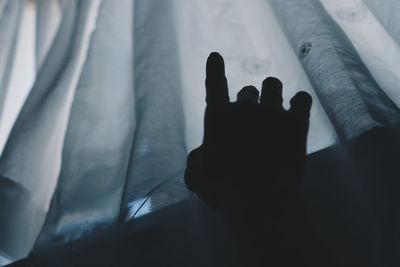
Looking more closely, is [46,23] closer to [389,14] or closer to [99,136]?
[99,136]

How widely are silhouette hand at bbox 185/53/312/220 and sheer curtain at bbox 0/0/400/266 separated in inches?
2.9

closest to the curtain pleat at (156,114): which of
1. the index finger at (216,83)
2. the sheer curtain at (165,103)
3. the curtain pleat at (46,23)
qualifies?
the sheer curtain at (165,103)

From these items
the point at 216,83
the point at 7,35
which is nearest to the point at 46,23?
the point at 7,35

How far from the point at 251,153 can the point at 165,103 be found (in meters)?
0.22

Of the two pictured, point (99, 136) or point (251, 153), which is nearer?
point (251, 153)

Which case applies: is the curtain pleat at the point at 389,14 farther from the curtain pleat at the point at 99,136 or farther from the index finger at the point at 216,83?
the curtain pleat at the point at 99,136

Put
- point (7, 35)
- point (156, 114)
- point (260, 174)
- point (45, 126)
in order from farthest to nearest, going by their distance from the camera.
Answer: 1. point (7, 35)
2. point (45, 126)
3. point (156, 114)
4. point (260, 174)

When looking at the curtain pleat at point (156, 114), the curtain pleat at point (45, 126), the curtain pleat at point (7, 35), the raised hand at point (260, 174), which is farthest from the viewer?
the curtain pleat at point (7, 35)

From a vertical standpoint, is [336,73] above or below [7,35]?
below

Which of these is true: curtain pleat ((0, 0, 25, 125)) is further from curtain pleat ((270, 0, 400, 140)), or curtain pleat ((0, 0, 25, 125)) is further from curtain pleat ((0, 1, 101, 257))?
curtain pleat ((270, 0, 400, 140))

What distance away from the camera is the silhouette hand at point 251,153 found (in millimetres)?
436

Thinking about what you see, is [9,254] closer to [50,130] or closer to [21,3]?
[50,130]

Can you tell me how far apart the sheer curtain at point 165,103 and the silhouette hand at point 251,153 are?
7 centimetres

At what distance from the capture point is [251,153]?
1.47 ft
